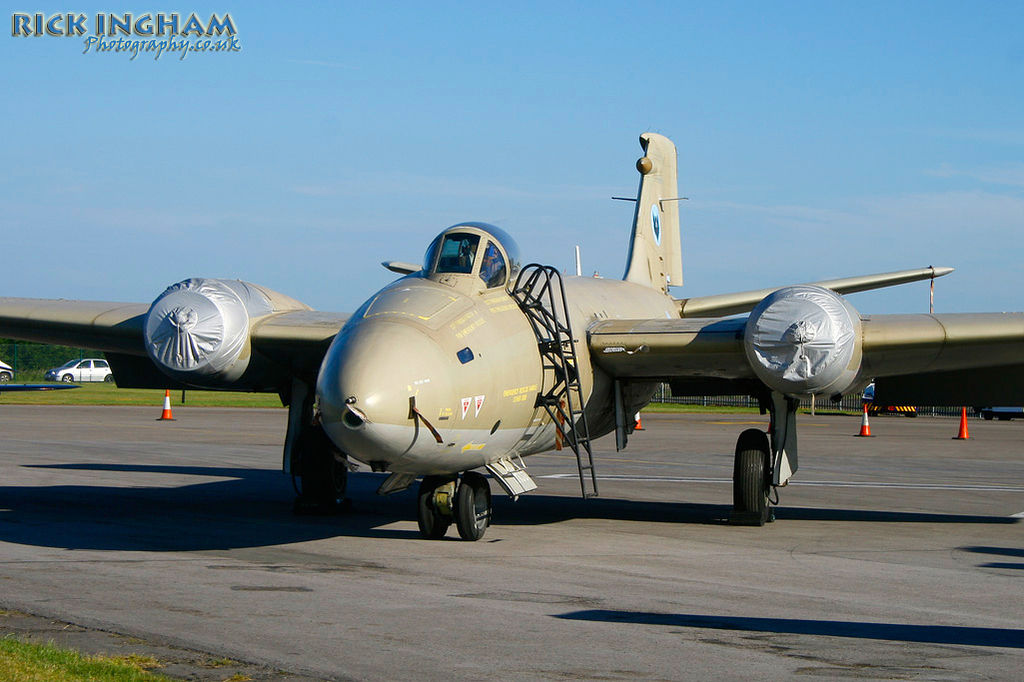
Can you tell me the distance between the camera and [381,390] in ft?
31.8

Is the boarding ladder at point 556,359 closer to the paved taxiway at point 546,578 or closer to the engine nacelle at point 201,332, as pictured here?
the paved taxiway at point 546,578

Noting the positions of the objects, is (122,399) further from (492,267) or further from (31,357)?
(492,267)

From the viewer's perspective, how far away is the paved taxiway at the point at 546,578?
684cm

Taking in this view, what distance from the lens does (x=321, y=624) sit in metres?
7.61

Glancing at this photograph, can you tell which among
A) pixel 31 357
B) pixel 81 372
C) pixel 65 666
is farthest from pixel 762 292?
pixel 31 357

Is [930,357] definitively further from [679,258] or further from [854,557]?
[679,258]

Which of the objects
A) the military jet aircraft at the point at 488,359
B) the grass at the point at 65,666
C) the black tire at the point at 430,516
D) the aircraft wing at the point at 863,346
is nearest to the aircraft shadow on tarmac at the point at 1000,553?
the military jet aircraft at the point at 488,359

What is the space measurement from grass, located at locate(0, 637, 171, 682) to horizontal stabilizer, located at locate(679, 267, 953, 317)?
1082 cm

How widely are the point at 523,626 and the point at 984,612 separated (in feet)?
11.3

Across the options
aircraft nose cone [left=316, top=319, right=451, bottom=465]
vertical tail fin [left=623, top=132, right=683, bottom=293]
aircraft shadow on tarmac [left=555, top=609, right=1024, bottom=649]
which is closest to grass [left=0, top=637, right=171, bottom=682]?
aircraft shadow on tarmac [left=555, top=609, right=1024, bottom=649]

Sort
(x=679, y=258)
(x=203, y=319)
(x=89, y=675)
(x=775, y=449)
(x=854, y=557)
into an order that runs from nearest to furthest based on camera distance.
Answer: (x=89, y=675)
(x=854, y=557)
(x=203, y=319)
(x=775, y=449)
(x=679, y=258)

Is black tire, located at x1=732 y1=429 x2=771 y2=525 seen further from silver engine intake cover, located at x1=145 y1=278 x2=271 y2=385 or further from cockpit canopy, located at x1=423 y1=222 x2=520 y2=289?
silver engine intake cover, located at x1=145 y1=278 x2=271 y2=385

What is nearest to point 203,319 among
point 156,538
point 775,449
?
point 156,538

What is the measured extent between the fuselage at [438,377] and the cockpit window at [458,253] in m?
0.06
